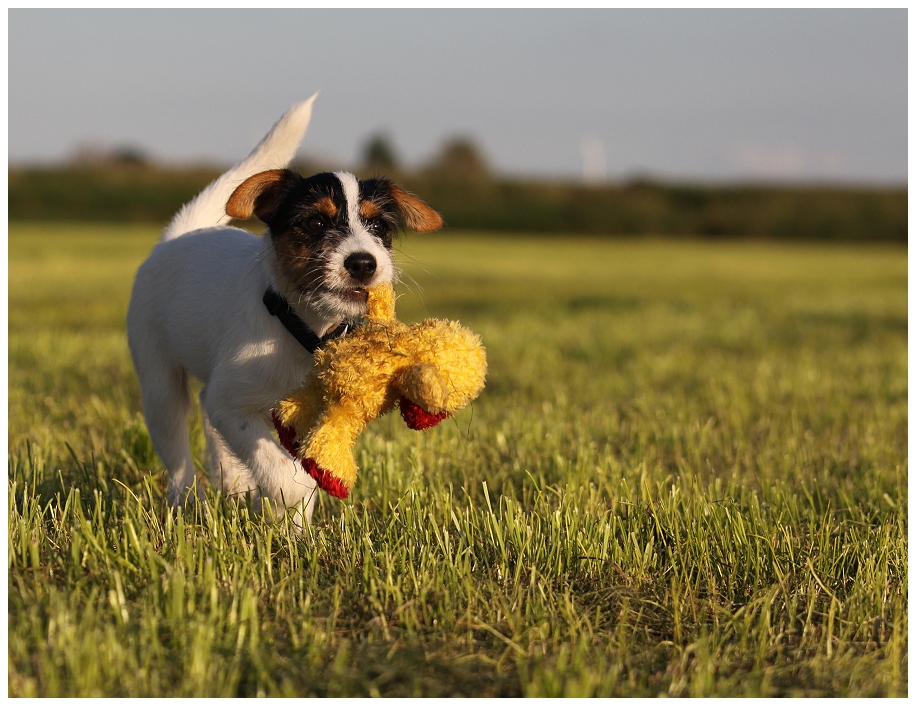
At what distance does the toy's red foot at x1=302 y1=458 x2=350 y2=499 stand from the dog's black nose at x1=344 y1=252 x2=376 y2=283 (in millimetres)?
654

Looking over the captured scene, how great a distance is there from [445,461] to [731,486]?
114 centimetres

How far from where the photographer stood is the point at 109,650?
2162 millimetres

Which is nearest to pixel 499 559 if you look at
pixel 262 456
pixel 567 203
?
pixel 262 456

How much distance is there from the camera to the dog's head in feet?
10.2

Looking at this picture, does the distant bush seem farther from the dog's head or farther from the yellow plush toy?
the yellow plush toy

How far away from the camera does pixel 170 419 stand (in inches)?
150

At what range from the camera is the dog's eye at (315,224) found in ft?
10.7

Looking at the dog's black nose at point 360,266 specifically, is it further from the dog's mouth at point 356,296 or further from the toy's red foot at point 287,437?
the toy's red foot at point 287,437

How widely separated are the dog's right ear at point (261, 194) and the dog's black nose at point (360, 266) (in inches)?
19.0

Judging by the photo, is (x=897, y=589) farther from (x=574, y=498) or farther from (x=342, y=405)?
(x=342, y=405)

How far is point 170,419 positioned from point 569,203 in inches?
1677

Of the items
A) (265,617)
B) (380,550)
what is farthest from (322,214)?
(265,617)

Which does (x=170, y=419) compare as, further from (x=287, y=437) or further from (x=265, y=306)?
(x=287, y=437)

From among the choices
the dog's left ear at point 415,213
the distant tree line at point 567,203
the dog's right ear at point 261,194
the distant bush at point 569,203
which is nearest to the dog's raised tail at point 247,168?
the dog's right ear at point 261,194
